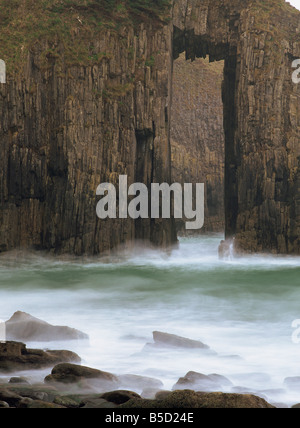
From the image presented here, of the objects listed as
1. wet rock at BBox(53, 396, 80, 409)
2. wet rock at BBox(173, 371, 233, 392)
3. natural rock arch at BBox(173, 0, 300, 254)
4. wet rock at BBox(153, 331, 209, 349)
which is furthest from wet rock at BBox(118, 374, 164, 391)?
natural rock arch at BBox(173, 0, 300, 254)

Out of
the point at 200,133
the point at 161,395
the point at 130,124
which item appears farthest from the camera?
the point at 200,133

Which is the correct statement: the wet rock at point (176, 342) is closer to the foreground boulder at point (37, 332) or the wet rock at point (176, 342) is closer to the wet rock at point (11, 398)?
the foreground boulder at point (37, 332)

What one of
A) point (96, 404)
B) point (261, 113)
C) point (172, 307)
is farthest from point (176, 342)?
point (261, 113)

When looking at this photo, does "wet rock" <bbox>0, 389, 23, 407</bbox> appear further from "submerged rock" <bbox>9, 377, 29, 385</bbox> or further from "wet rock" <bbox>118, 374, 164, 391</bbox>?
"wet rock" <bbox>118, 374, 164, 391</bbox>

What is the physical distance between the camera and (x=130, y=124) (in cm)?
2870

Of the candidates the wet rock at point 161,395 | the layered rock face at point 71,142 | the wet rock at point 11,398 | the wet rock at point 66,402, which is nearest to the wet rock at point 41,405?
the wet rock at point 11,398

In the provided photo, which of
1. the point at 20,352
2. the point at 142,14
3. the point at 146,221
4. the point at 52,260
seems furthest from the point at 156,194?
the point at 20,352

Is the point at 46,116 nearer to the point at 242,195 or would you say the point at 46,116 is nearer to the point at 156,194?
the point at 156,194

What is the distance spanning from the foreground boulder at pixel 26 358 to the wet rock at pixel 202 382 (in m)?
2.18

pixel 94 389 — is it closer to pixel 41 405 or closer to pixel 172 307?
pixel 41 405

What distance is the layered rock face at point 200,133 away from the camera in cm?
5703

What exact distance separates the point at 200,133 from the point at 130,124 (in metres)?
33.2

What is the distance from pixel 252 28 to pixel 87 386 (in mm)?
25487

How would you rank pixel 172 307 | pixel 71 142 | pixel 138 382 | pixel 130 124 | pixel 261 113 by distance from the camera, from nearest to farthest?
pixel 138 382, pixel 172 307, pixel 71 142, pixel 130 124, pixel 261 113
